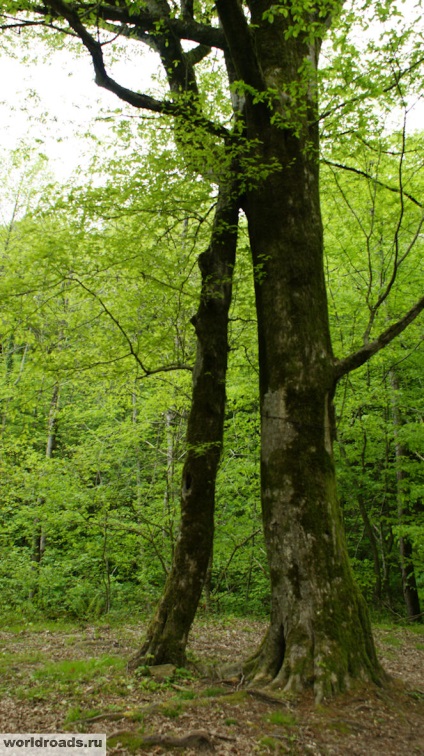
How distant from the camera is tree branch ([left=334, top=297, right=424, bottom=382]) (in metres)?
4.45

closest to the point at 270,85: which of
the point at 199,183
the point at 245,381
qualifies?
the point at 199,183

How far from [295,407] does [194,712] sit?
2.53 metres

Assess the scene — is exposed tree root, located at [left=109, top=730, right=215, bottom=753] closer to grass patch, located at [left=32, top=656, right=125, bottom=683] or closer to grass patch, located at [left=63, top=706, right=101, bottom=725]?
grass patch, located at [left=63, top=706, right=101, bottom=725]

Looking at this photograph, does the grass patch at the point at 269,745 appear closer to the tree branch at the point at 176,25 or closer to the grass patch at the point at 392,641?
the grass patch at the point at 392,641

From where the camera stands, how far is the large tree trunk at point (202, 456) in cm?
511

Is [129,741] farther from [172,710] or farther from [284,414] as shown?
[284,414]

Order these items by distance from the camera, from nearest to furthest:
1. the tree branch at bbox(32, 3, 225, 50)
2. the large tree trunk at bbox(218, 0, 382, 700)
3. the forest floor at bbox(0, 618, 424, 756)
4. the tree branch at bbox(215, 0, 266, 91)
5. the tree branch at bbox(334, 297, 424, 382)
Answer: the forest floor at bbox(0, 618, 424, 756) < the large tree trunk at bbox(218, 0, 382, 700) < the tree branch at bbox(334, 297, 424, 382) < the tree branch at bbox(215, 0, 266, 91) < the tree branch at bbox(32, 3, 225, 50)

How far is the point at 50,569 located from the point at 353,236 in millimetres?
9639

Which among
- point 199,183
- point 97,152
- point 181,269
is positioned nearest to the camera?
point 199,183

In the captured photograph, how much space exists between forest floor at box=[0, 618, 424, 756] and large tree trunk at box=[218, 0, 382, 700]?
0.84ft

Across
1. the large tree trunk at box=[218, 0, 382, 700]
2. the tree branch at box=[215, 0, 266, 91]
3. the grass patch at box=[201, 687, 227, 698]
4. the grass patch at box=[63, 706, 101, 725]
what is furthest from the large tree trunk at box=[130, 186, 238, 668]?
the grass patch at box=[63, 706, 101, 725]

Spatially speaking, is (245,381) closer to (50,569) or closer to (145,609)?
(145,609)

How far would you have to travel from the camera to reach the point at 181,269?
6.51m

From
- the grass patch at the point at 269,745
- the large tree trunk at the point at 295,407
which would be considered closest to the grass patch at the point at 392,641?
the large tree trunk at the point at 295,407
